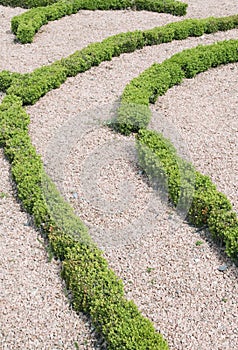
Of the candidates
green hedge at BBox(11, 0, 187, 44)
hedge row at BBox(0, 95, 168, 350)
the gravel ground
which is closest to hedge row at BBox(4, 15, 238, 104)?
the gravel ground

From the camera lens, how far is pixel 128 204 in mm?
8234

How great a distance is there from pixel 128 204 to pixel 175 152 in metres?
1.31

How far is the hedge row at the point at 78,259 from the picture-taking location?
618 centimetres

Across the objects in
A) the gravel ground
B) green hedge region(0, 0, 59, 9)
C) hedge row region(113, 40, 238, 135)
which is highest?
green hedge region(0, 0, 59, 9)

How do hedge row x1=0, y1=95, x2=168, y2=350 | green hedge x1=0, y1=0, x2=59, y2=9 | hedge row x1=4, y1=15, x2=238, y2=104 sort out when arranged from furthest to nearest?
green hedge x1=0, y1=0, x2=59, y2=9 < hedge row x1=4, y1=15, x2=238, y2=104 < hedge row x1=0, y1=95, x2=168, y2=350

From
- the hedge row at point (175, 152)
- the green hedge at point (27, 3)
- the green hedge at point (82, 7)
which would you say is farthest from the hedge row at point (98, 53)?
the green hedge at point (27, 3)

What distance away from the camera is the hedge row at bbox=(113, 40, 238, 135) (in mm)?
9656

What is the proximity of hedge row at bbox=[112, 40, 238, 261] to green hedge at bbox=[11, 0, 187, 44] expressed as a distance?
2581 millimetres

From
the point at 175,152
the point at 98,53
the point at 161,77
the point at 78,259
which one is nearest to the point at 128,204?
the point at 175,152

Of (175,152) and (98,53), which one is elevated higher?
(98,53)

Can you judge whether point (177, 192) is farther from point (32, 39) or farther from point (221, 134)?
point (32, 39)

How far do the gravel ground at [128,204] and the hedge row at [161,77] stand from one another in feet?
0.77

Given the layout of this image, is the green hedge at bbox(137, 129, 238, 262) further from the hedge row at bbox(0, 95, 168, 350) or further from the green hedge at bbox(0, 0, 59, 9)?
the green hedge at bbox(0, 0, 59, 9)

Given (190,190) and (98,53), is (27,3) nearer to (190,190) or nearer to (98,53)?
(98,53)
